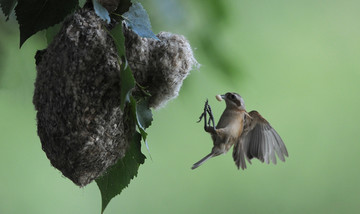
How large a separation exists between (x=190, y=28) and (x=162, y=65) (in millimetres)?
386

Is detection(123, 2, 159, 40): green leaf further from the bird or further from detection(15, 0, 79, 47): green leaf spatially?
the bird

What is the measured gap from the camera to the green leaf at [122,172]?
0.90 metres

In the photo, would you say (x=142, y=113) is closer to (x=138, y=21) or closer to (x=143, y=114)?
(x=143, y=114)

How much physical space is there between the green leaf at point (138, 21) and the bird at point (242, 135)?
1.25ft

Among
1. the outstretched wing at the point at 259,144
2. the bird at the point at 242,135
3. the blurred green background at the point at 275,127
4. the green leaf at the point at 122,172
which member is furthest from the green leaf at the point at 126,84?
the blurred green background at the point at 275,127

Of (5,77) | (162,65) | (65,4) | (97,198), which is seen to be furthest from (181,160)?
(65,4)

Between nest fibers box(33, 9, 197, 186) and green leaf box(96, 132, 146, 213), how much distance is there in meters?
0.02

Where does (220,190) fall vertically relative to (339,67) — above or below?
below

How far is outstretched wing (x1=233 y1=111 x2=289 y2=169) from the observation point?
1233 mm

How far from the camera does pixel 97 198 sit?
2.31 m

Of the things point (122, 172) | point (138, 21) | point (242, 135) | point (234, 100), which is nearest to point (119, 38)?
point (138, 21)

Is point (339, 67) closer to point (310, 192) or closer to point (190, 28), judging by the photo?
point (310, 192)

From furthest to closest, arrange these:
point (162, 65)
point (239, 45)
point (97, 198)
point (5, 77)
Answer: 1. point (97, 198)
2. point (239, 45)
3. point (5, 77)
4. point (162, 65)

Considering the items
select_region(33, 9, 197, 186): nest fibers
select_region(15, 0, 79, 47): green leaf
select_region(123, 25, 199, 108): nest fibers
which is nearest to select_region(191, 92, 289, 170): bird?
select_region(123, 25, 199, 108): nest fibers
